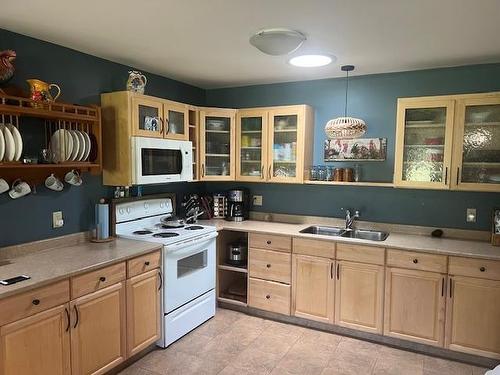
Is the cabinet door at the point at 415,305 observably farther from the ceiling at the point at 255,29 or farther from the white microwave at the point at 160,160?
the white microwave at the point at 160,160

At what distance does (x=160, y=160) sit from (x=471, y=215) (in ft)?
8.93

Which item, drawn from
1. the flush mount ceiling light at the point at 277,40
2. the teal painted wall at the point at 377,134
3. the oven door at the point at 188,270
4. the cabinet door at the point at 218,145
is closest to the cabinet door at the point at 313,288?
the teal painted wall at the point at 377,134

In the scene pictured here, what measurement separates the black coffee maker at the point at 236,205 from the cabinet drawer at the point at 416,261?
1599 millimetres

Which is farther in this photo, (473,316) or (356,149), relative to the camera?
(356,149)

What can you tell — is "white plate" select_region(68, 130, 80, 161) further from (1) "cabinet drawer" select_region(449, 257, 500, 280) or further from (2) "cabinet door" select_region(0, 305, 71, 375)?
(1) "cabinet drawer" select_region(449, 257, 500, 280)

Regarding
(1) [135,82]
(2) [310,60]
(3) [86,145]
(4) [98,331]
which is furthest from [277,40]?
(4) [98,331]

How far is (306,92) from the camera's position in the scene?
149 inches

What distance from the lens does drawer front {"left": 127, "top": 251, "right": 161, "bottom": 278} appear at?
256cm

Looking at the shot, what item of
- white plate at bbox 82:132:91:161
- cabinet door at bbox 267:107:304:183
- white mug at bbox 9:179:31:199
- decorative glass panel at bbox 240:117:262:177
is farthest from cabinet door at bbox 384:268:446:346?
white mug at bbox 9:179:31:199

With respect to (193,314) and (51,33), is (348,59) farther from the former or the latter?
(193,314)

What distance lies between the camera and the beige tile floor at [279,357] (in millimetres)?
2652

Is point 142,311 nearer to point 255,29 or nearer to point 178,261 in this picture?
point 178,261

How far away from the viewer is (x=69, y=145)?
98.3 inches

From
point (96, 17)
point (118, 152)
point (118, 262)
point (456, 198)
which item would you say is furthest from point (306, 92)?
point (118, 262)
